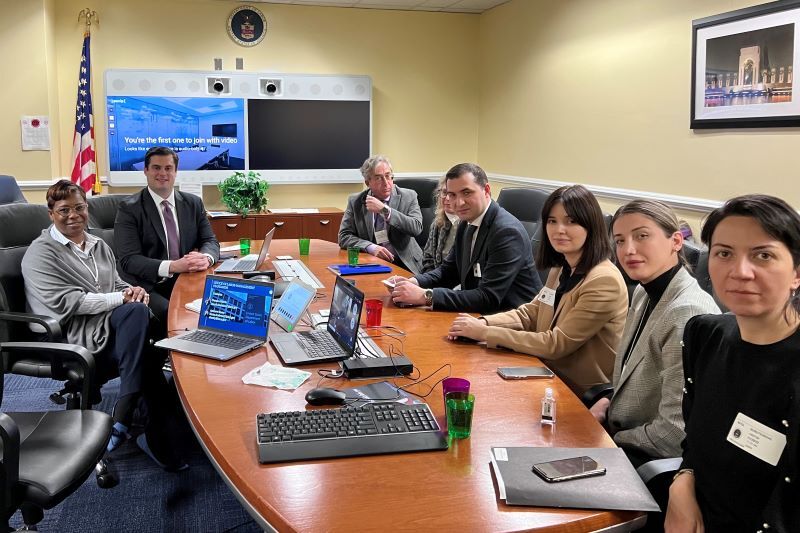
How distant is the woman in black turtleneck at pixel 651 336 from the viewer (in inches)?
71.2

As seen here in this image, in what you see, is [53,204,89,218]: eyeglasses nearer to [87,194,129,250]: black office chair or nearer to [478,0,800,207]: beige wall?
[87,194,129,250]: black office chair

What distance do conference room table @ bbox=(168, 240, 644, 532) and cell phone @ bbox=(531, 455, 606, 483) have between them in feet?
0.30

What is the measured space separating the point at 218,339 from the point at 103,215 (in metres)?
2.11

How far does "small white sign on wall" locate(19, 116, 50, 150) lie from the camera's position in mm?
5773

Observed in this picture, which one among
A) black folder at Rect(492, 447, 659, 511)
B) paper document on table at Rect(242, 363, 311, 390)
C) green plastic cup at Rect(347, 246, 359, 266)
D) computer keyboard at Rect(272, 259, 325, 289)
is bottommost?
black folder at Rect(492, 447, 659, 511)

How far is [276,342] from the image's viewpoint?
2.33 metres

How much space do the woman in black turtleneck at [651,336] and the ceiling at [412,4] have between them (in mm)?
5076

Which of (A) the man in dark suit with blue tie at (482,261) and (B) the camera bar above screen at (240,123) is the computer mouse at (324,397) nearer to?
(A) the man in dark suit with blue tie at (482,261)

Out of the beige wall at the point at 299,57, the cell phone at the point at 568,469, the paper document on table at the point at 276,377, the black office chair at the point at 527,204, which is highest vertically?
the beige wall at the point at 299,57

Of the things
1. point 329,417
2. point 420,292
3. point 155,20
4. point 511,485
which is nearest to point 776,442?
point 511,485

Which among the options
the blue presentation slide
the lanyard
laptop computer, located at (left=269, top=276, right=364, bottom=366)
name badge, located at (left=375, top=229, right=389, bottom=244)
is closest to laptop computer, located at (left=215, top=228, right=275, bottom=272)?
the lanyard

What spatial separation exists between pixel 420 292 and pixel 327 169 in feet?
13.5

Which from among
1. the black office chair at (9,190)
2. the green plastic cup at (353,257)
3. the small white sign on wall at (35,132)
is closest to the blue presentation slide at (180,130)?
the small white sign on wall at (35,132)

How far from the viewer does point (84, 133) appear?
604cm
